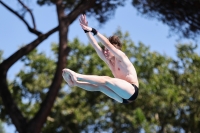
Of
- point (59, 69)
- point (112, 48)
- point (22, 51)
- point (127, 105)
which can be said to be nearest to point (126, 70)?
point (112, 48)

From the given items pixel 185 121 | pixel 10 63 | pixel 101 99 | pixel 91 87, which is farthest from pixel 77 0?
pixel 91 87

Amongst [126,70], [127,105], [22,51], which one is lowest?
[127,105]

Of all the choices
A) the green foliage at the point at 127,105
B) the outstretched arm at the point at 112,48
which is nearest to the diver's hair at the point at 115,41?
the outstretched arm at the point at 112,48

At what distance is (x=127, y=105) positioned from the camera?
52.0 ft

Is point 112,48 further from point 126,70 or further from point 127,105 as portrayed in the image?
point 127,105

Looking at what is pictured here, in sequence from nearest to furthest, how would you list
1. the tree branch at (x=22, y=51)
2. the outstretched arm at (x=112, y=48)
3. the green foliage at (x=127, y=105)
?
the outstretched arm at (x=112, y=48), the tree branch at (x=22, y=51), the green foliage at (x=127, y=105)

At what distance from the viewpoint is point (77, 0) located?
12.3 meters

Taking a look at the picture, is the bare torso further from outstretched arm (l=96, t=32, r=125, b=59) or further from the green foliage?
the green foliage

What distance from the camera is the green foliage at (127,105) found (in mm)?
15203

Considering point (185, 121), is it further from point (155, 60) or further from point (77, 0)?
point (77, 0)

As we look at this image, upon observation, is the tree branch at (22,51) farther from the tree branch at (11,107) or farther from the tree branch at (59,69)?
the tree branch at (59,69)

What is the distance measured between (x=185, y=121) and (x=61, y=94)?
17.1 ft

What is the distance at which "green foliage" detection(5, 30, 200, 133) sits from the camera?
1520 cm

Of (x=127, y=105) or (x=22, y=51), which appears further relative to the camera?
(x=127, y=105)
